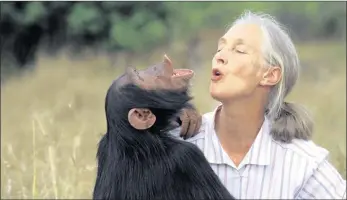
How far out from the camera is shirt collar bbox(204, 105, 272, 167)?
6.08ft

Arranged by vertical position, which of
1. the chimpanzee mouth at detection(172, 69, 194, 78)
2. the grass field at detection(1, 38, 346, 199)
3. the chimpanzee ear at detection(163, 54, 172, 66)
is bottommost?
the grass field at detection(1, 38, 346, 199)

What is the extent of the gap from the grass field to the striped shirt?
1079 millimetres

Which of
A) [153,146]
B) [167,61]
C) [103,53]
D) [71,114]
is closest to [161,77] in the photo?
[167,61]

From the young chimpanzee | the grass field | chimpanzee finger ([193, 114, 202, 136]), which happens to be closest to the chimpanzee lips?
Answer: the young chimpanzee

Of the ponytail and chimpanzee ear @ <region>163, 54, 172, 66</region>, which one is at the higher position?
chimpanzee ear @ <region>163, 54, 172, 66</region>

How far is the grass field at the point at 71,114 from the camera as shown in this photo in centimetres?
344

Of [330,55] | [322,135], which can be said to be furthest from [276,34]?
[330,55]

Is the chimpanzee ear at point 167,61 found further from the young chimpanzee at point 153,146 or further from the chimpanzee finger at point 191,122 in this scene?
the chimpanzee finger at point 191,122

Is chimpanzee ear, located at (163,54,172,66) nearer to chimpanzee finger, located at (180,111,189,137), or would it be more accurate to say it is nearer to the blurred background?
chimpanzee finger, located at (180,111,189,137)

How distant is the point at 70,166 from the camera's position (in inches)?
150

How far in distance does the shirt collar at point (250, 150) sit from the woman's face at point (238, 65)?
9cm

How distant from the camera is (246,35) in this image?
1841 millimetres

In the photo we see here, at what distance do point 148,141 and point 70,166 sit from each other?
2016 mm

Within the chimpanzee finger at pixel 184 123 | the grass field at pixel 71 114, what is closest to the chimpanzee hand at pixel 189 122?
the chimpanzee finger at pixel 184 123
